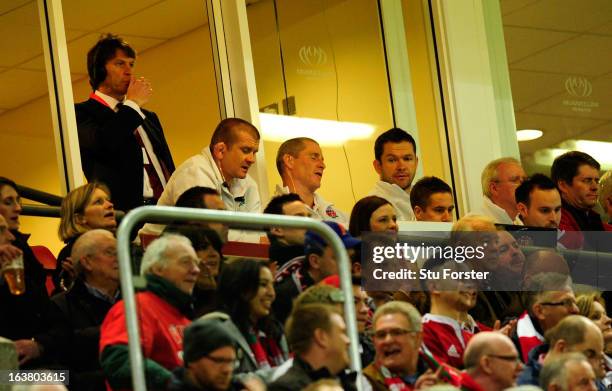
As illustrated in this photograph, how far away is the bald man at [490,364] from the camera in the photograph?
16.9 ft

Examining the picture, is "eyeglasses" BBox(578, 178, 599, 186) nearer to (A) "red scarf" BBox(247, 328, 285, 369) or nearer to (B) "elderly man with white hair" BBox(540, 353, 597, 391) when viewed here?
(B) "elderly man with white hair" BBox(540, 353, 597, 391)

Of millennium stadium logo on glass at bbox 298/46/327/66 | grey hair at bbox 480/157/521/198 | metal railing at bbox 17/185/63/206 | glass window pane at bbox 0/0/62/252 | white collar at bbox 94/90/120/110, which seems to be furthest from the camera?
millennium stadium logo on glass at bbox 298/46/327/66

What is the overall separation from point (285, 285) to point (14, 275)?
1.01 meters

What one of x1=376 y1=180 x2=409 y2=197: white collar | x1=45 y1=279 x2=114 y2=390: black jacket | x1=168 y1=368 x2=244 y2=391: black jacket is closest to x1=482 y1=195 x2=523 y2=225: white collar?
x1=376 y1=180 x2=409 y2=197: white collar

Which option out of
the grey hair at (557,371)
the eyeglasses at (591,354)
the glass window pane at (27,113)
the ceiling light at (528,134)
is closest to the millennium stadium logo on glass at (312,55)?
the ceiling light at (528,134)

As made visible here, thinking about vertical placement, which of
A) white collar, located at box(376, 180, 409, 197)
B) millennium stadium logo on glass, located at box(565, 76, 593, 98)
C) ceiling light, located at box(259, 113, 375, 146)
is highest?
millennium stadium logo on glass, located at box(565, 76, 593, 98)

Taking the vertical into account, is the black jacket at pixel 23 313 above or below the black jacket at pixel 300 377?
above

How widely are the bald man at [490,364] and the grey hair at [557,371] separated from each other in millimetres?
113

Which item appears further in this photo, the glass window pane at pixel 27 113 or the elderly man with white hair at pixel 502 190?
the elderly man with white hair at pixel 502 190

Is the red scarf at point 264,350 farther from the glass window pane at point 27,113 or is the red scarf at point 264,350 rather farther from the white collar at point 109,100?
the glass window pane at point 27,113

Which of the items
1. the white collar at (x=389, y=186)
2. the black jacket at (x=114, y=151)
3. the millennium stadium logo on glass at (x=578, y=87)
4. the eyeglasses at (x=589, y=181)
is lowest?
the eyeglasses at (x=589, y=181)

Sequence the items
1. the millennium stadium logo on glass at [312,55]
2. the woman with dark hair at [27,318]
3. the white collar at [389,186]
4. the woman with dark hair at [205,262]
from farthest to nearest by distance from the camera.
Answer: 1. the millennium stadium logo on glass at [312,55]
2. the white collar at [389,186]
3. the woman with dark hair at [27,318]
4. the woman with dark hair at [205,262]

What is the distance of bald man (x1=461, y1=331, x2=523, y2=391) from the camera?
515 cm

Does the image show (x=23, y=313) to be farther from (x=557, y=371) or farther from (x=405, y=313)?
(x=557, y=371)
